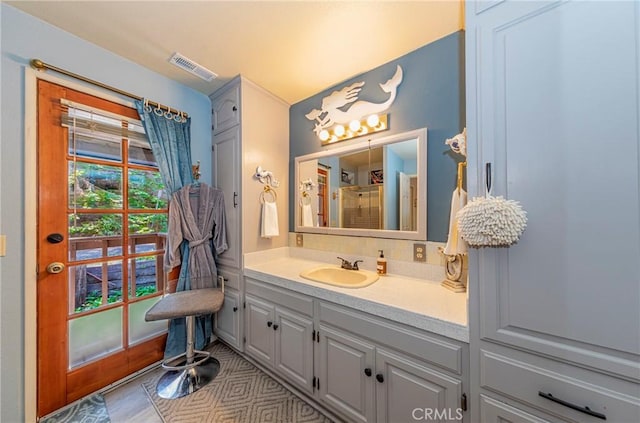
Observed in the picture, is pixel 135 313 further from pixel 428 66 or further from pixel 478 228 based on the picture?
pixel 428 66

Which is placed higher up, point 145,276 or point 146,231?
point 146,231

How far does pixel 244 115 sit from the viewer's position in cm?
202

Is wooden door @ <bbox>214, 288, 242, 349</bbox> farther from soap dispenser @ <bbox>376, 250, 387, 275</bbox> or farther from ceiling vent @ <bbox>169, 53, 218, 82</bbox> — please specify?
ceiling vent @ <bbox>169, 53, 218, 82</bbox>

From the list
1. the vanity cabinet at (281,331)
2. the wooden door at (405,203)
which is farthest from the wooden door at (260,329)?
the wooden door at (405,203)

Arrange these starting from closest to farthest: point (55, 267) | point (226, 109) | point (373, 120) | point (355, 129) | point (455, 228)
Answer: point (455, 228) < point (55, 267) < point (373, 120) < point (355, 129) < point (226, 109)

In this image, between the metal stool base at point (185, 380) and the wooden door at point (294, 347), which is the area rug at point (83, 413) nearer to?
the metal stool base at point (185, 380)

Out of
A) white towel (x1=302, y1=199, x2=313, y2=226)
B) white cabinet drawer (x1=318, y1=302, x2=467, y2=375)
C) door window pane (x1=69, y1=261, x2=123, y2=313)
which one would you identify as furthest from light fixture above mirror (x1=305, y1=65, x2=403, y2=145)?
door window pane (x1=69, y1=261, x2=123, y2=313)

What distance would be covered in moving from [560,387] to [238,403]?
1.76m

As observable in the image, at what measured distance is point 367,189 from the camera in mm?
1886

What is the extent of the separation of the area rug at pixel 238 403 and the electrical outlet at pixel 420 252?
121 cm

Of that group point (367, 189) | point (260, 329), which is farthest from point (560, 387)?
point (260, 329)

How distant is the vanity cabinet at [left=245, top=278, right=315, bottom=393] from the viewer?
1507mm

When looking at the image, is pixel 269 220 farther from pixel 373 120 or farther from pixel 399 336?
pixel 399 336

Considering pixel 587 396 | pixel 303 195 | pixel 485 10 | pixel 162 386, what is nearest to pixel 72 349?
pixel 162 386
